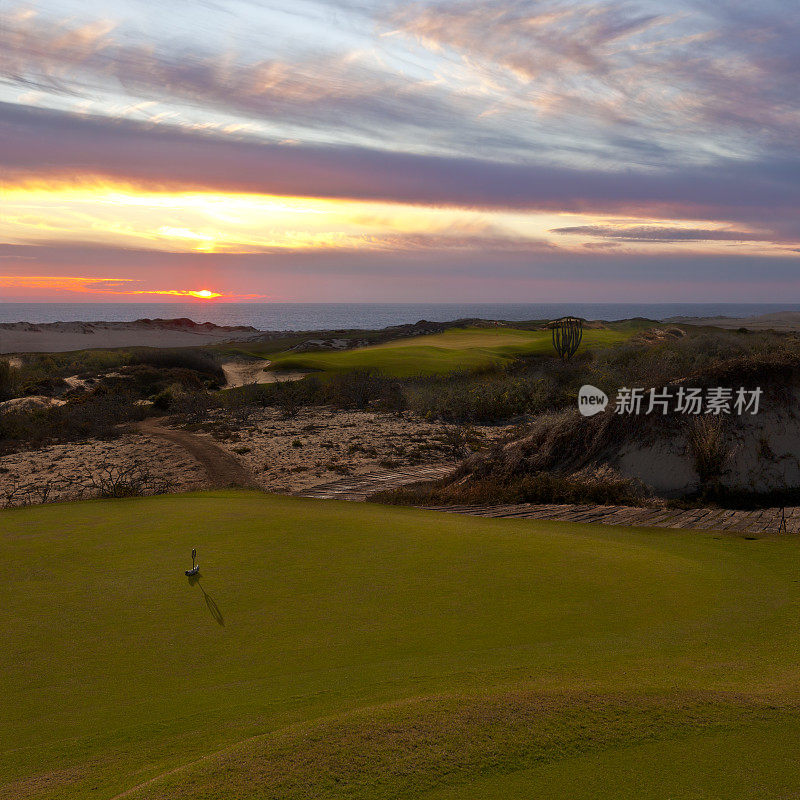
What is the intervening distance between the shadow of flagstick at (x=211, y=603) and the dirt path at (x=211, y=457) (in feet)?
33.5

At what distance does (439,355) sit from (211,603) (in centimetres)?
4455

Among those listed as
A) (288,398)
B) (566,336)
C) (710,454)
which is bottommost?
(288,398)

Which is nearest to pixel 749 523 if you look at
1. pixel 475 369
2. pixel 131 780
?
pixel 131 780

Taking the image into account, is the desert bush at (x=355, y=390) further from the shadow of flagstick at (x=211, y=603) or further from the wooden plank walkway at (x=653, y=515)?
the shadow of flagstick at (x=211, y=603)

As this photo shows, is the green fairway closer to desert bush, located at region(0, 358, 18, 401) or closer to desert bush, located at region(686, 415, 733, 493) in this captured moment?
desert bush, located at region(0, 358, 18, 401)

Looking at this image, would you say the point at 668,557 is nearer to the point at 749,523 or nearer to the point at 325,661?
the point at 749,523

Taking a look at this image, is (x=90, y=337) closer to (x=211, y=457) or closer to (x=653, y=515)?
(x=211, y=457)

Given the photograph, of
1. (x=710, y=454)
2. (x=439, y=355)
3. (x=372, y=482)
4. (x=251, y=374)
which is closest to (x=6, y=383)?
(x=251, y=374)

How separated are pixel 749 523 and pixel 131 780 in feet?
28.2

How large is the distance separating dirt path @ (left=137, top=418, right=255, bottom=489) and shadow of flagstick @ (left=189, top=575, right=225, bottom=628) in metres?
10.2

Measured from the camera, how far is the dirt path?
17.0 meters

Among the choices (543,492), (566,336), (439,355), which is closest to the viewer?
(543,492)

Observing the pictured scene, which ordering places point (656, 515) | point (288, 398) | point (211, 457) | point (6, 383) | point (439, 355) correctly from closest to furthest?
point (656, 515) < point (211, 457) < point (288, 398) < point (6, 383) < point (439, 355)

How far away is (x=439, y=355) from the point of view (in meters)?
48.9
